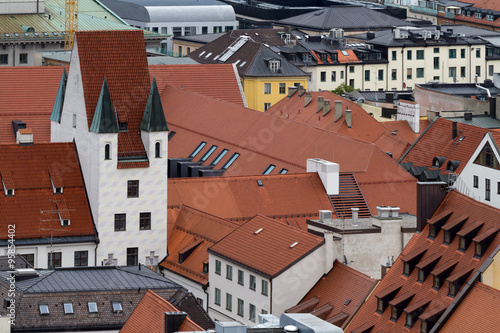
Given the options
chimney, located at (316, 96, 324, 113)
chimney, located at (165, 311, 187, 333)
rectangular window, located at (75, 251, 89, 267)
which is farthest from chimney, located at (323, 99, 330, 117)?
chimney, located at (165, 311, 187, 333)

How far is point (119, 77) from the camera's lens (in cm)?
13662

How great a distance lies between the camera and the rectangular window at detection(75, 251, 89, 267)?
5281 inches

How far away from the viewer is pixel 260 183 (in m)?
142

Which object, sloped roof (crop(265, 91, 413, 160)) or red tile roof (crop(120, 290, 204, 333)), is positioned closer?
red tile roof (crop(120, 290, 204, 333))

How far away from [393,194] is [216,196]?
13717mm

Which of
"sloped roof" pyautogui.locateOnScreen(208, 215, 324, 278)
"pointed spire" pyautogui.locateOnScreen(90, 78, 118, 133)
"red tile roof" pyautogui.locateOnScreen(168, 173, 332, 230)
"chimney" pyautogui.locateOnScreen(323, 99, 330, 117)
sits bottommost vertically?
"sloped roof" pyautogui.locateOnScreen(208, 215, 324, 278)

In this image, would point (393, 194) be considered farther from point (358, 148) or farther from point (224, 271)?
point (224, 271)

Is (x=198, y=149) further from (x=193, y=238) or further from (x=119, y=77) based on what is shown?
(x=193, y=238)

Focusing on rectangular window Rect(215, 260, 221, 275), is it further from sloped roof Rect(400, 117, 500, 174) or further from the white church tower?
sloped roof Rect(400, 117, 500, 174)

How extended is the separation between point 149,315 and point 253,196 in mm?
44627

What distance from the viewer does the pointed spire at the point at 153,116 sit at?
135m

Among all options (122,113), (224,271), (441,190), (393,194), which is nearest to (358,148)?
(393,194)

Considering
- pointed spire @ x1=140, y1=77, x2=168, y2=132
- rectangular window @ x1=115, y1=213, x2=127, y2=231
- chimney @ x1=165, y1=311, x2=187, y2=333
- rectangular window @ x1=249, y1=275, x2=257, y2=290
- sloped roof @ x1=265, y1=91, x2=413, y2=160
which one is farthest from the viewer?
sloped roof @ x1=265, y1=91, x2=413, y2=160

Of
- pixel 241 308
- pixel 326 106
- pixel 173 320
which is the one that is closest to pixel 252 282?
pixel 241 308
